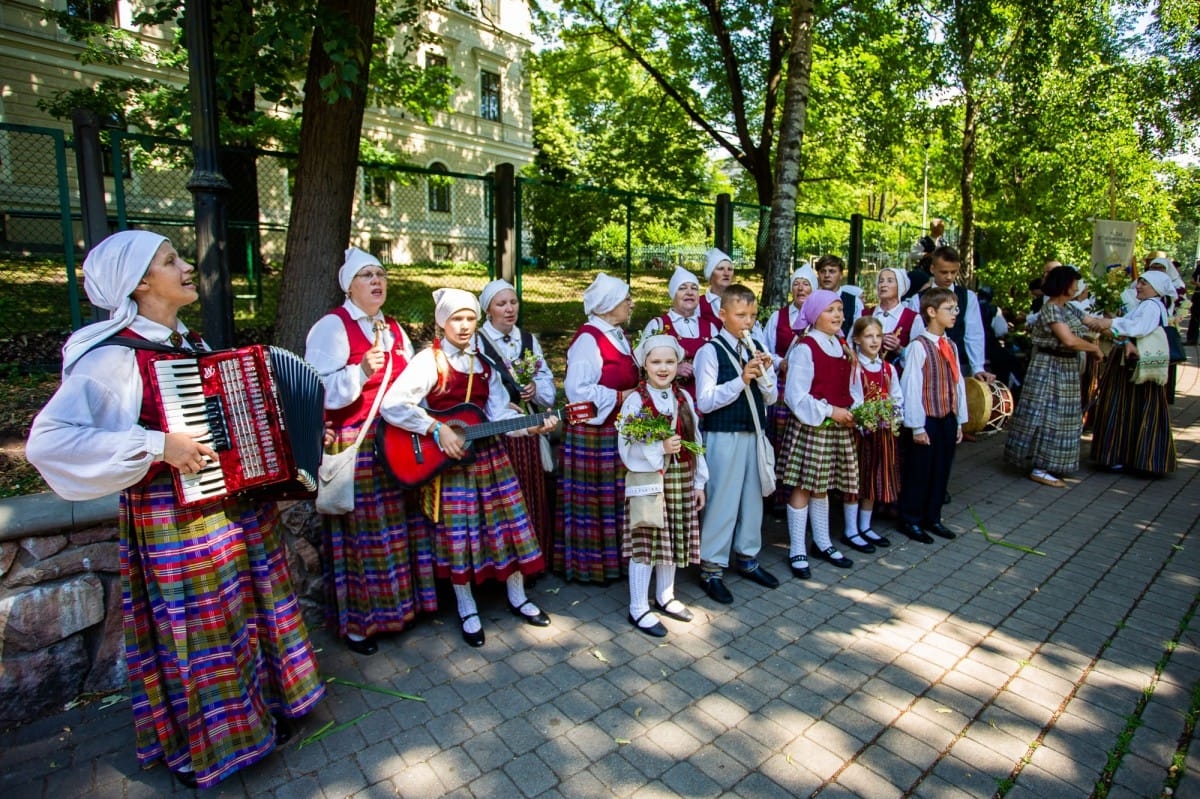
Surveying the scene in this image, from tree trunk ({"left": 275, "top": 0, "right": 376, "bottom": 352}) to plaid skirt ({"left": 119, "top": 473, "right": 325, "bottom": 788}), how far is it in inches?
109

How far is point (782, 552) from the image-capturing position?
17.4ft

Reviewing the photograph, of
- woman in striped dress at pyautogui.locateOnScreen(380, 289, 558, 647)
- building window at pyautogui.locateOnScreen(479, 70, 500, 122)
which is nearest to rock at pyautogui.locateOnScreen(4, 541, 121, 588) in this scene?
woman in striped dress at pyautogui.locateOnScreen(380, 289, 558, 647)

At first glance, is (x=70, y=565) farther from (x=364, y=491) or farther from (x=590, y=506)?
(x=590, y=506)

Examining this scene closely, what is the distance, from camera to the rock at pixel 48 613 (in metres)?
3.22

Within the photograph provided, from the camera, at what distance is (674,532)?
4.18 m

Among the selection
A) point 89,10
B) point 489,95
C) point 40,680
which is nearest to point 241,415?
point 40,680

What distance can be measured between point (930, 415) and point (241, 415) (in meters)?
4.73

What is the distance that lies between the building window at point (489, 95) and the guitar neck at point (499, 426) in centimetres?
2811

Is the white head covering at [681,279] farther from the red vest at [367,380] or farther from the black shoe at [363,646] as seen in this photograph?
the black shoe at [363,646]

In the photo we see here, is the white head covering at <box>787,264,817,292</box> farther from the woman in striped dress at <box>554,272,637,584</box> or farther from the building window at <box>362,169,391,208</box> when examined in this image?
the building window at <box>362,169,391,208</box>

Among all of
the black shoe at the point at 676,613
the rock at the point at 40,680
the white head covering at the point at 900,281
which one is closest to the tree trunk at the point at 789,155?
the white head covering at the point at 900,281

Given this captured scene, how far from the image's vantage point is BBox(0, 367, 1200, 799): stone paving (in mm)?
2920

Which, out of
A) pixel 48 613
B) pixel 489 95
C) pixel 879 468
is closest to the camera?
pixel 48 613

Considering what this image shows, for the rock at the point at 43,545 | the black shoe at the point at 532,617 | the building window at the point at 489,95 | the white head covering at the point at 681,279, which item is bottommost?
the black shoe at the point at 532,617
